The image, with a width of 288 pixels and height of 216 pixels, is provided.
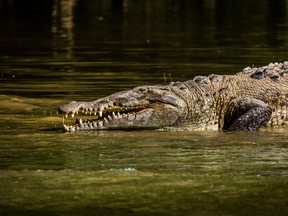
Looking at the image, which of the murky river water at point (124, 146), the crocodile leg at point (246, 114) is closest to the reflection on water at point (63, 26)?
the murky river water at point (124, 146)

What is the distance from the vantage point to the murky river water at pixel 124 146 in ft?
26.6

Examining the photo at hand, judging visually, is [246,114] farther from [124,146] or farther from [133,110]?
[124,146]

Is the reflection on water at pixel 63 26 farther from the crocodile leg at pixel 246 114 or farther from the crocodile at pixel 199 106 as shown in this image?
the crocodile leg at pixel 246 114

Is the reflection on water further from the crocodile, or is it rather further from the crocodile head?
the crocodile head

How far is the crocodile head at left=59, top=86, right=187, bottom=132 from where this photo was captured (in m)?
11.9

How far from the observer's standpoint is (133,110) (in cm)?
1231

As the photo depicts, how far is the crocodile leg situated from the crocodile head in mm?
557

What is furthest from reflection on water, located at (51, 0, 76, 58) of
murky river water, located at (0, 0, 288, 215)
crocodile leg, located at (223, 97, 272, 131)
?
crocodile leg, located at (223, 97, 272, 131)

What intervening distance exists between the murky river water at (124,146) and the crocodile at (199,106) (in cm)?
26

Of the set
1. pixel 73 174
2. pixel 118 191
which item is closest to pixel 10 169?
pixel 73 174

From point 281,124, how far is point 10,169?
413 cm

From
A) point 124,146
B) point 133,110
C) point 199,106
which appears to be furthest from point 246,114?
point 124,146

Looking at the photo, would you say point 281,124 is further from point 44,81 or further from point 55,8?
point 55,8

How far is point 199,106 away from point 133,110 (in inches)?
31.6
